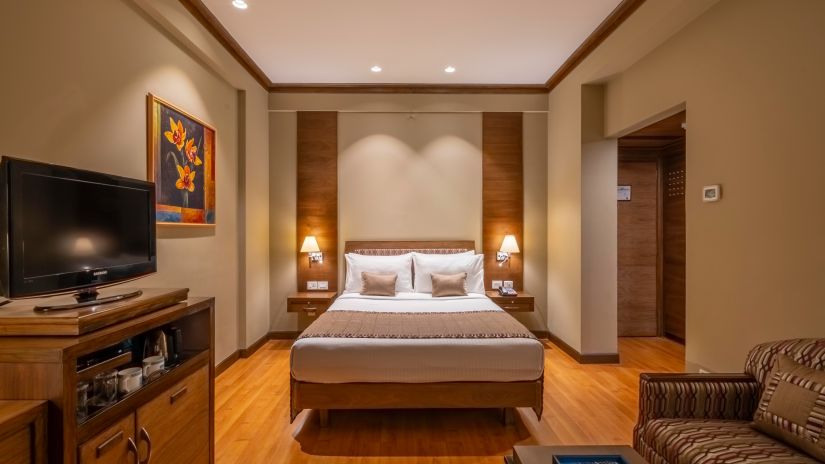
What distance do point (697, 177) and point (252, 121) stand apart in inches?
163

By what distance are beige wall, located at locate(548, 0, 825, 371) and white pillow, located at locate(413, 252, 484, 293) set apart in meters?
2.04

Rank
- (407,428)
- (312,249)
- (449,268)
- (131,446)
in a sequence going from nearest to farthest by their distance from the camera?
(131,446)
(407,428)
(449,268)
(312,249)

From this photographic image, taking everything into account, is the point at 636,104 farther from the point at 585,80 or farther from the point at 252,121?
the point at 252,121

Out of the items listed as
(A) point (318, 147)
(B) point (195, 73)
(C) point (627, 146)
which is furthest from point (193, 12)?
(C) point (627, 146)

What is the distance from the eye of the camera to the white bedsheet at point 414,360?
260 cm

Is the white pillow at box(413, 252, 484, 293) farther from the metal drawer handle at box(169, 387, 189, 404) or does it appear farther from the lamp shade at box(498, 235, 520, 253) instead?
the metal drawer handle at box(169, 387, 189, 404)

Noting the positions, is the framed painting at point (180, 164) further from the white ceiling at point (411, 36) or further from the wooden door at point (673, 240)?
the wooden door at point (673, 240)

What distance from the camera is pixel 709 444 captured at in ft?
5.36

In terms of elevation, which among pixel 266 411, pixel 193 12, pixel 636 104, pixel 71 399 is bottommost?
pixel 266 411

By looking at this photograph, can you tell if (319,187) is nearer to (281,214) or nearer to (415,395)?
(281,214)

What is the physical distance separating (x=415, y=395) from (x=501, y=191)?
2.96 meters

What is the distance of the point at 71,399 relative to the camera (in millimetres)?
1266

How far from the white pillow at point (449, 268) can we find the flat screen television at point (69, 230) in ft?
Answer: 9.11

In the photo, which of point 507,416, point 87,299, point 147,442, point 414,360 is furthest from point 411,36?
point 147,442
